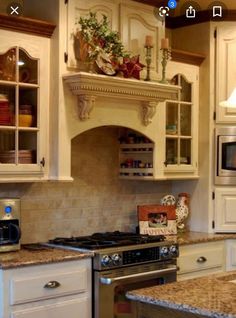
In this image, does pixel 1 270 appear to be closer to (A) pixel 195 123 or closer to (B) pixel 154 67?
(B) pixel 154 67

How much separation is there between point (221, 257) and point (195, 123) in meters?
1.13

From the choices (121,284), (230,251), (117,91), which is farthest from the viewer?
(230,251)

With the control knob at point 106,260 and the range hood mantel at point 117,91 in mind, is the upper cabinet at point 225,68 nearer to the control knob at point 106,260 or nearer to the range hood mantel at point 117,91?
the range hood mantel at point 117,91

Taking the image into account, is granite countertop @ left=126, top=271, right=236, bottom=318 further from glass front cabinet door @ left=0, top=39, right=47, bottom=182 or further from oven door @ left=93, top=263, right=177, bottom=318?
glass front cabinet door @ left=0, top=39, right=47, bottom=182

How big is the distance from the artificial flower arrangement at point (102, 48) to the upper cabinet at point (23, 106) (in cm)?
24

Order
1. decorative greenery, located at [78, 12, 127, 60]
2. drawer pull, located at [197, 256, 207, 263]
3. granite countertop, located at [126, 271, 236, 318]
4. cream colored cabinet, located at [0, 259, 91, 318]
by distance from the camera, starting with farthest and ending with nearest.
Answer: drawer pull, located at [197, 256, 207, 263]
decorative greenery, located at [78, 12, 127, 60]
cream colored cabinet, located at [0, 259, 91, 318]
granite countertop, located at [126, 271, 236, 318]

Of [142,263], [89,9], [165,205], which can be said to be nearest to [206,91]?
[165,205]

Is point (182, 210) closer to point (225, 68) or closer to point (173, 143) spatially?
point (173, 143)

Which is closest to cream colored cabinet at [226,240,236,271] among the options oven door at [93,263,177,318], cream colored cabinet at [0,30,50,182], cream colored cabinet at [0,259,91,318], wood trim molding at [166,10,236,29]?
oven door at [93,263,177,318]

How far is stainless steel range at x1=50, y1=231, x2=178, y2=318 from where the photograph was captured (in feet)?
11.2

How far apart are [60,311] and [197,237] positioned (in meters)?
1.43

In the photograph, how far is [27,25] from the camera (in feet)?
11.2

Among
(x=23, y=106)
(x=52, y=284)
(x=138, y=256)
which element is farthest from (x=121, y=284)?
(x=23, y=106)

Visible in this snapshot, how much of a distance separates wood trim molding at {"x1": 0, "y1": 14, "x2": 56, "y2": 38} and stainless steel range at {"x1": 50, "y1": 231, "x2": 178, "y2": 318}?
1397 millimetres
